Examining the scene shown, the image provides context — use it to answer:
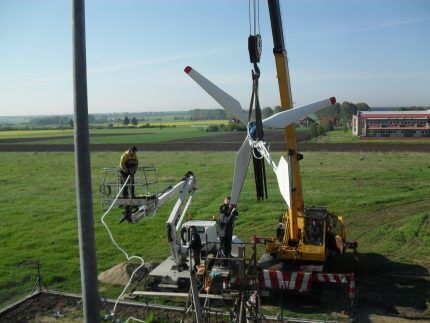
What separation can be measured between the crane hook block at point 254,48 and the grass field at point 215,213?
8756 millimetres

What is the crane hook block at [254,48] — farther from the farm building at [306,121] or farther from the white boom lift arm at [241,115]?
the farm building at [306,121]

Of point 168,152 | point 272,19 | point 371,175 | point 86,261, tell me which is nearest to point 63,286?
point 272,19

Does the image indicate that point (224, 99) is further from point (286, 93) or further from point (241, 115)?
point (286, 93)

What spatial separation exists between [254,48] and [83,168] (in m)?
10.7

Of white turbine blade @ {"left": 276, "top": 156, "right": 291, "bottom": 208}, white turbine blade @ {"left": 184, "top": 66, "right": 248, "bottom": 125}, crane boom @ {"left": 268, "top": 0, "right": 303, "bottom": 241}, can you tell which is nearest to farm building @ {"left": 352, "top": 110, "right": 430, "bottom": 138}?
crane boom @ {"left": 268, "top": 0, "right": 303, "bottom": 241}

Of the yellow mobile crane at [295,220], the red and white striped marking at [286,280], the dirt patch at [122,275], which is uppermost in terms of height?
the yellow mobile crane at [295,220]

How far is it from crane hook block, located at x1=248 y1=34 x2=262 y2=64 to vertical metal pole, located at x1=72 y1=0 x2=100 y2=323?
10.3 metres

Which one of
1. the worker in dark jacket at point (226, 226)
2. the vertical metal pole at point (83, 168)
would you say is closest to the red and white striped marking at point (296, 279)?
the worker in dark jacket at point (226, 226)

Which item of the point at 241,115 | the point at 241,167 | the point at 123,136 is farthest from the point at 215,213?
the point at 123,136

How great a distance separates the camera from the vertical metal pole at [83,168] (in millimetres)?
4195

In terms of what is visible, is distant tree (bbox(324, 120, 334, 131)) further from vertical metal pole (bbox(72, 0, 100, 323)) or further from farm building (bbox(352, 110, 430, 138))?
vertical metal pole (bbox(72, 0, 100, 323))

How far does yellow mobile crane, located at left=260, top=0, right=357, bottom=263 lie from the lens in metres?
14.9

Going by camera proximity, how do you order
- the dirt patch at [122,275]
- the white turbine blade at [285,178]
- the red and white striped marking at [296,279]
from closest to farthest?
the white turbine blade at [285,178] < the red and white striped marking at [296,279] < the dirt patch at [122,275]

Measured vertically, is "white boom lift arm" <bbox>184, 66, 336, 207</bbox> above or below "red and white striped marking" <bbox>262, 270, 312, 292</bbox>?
above
